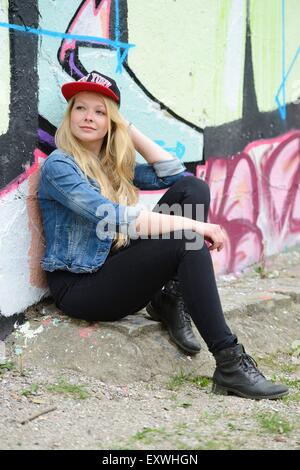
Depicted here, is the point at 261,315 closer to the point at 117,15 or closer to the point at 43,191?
the point at 43,191

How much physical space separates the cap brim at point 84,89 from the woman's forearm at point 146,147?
1.09 feet

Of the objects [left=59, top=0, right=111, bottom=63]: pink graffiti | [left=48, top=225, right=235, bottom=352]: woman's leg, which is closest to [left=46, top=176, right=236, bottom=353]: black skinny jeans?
[left=48, top=225, right=235, bottom=352]: woman's leg

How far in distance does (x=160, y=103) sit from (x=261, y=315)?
1.38 metres

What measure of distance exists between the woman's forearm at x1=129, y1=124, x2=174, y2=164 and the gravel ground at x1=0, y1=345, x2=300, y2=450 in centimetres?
113

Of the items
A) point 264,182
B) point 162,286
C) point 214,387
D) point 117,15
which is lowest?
point 214,387

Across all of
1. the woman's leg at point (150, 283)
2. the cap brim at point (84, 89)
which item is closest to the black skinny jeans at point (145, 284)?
the woman's leg at point (150, 283)

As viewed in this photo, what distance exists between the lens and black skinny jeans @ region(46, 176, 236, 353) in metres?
3.10

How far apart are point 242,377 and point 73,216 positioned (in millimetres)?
1062

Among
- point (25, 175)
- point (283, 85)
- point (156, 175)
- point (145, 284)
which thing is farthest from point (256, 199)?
point (25, 175)

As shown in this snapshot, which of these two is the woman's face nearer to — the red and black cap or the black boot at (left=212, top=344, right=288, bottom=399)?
the red and black cap

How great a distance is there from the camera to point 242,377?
3129mm

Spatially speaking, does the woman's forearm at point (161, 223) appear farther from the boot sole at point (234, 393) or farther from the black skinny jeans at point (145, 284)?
the boot sole at point (234, 393)

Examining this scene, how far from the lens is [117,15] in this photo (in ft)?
12.3

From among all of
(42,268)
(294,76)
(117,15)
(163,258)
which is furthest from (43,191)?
(294,76)
